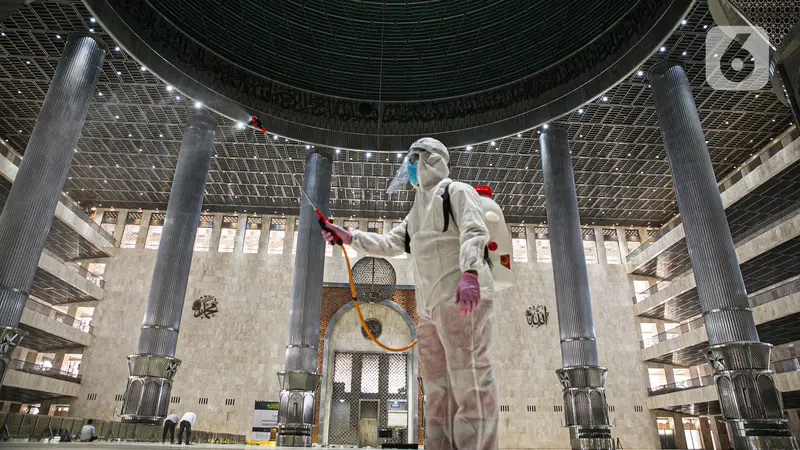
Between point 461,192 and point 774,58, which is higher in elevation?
point 774,58

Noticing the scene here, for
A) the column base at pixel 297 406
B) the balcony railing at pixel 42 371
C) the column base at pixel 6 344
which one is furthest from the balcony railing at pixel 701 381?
the balcony railing at pixel 42 371

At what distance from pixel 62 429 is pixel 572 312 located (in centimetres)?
1247

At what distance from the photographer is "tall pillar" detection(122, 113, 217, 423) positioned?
12.6m

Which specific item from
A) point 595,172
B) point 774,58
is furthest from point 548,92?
point 774,58

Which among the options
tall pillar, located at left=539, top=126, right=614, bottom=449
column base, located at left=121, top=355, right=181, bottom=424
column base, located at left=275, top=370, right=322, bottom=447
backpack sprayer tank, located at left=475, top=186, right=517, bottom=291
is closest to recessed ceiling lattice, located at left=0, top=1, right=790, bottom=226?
tall pillar, located at left=539, top=126, right=614, bottom=449

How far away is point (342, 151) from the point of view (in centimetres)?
1950

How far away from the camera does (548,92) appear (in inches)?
647

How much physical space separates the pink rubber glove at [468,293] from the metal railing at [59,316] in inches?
885

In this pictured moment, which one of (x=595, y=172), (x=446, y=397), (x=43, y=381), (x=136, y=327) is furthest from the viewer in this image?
(x=136, y=327)

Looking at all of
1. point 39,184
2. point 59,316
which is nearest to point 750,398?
point 39,184

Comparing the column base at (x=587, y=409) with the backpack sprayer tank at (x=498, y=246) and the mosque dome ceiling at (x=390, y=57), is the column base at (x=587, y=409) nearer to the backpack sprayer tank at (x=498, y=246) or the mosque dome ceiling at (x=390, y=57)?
the mosque dome ceiling at (x=390, y=57)

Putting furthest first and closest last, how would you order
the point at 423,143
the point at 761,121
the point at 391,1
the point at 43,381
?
the point at 43,381 < the point at 761,121 < the point at 391,1 < the point at 423,143

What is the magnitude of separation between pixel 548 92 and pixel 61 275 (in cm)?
2240

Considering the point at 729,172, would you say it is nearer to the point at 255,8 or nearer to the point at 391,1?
the point at 391,1
